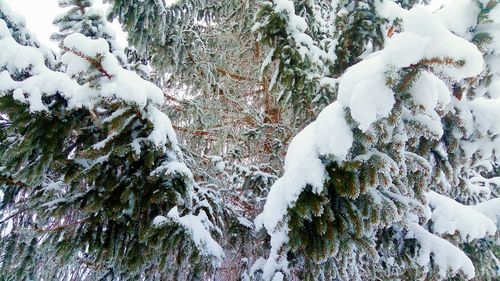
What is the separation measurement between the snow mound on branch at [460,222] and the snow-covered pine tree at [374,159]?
0.89ft

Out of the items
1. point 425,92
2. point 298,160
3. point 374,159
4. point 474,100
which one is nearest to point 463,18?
point 474,100

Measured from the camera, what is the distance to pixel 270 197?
6.63 feet

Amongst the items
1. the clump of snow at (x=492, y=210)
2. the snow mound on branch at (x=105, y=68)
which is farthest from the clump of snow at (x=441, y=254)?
the snow mound on branch at (x=105, y=68)

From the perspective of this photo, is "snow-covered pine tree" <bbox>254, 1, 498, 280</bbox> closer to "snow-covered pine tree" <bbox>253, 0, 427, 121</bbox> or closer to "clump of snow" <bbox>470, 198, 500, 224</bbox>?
"clump of snow" <bbox>470, 198, 500, 224</bbox>

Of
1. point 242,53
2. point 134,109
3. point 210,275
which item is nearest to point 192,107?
point 242,53

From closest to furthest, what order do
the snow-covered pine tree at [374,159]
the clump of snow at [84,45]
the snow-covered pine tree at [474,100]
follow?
the snow-covered pine tree at [374,159], the clump of snow at [84,45], the snow-covered pine tree at [474,100]

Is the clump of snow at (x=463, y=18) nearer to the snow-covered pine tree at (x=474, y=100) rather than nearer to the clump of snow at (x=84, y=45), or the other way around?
the snow-covered pine tree at (x=474, y=100)

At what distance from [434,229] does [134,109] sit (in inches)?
91.9

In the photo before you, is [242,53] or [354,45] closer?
[354,45]

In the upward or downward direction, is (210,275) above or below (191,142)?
below

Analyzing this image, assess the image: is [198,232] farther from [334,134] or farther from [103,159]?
[334,134]

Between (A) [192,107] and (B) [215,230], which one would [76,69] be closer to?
(B) [215,230]

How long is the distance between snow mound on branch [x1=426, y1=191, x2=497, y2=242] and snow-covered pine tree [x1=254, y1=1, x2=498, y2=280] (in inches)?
10.7

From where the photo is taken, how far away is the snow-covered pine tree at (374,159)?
151 centimetres
